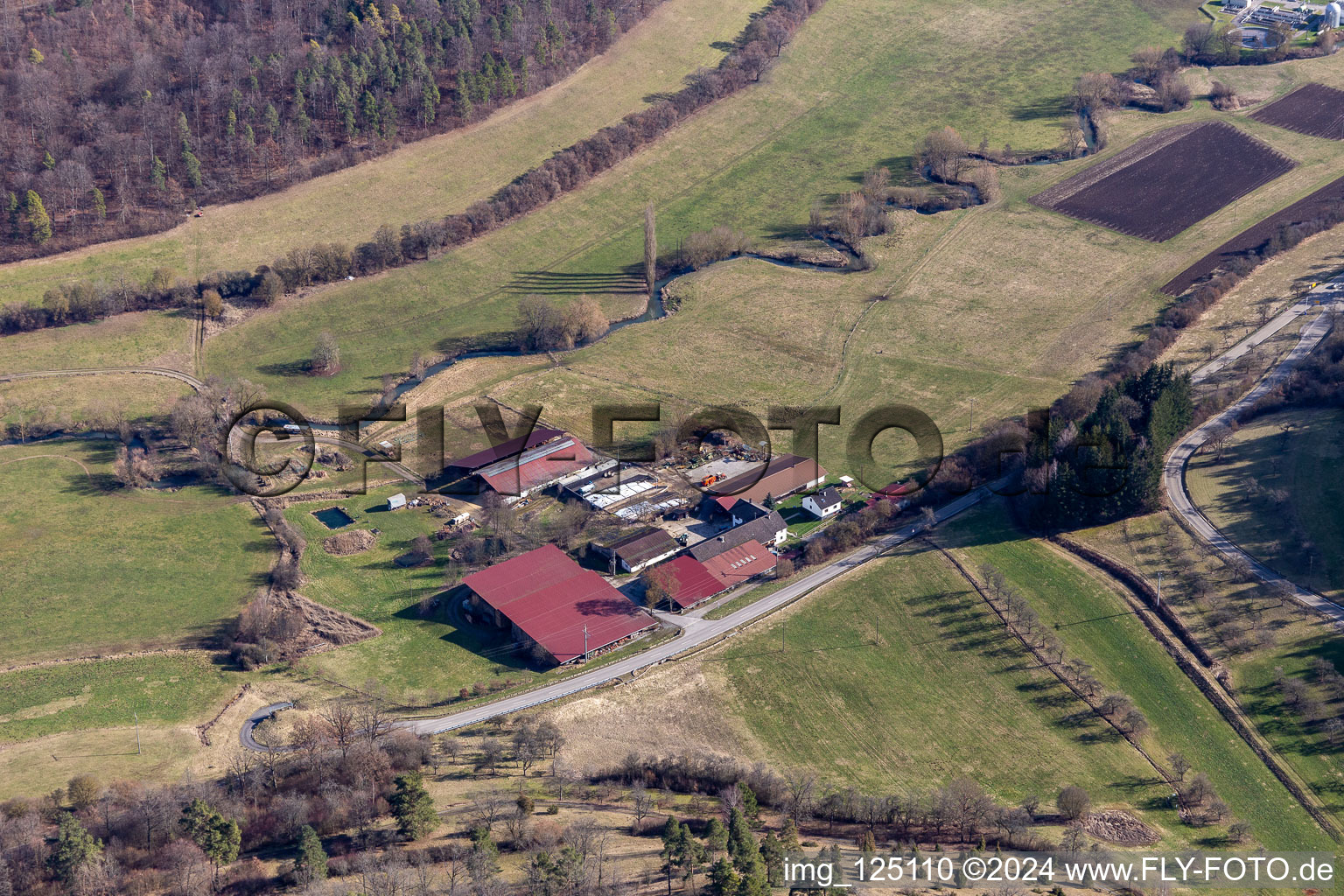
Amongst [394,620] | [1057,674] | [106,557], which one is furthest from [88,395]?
[1057,674]

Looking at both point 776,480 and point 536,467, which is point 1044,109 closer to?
point 776,480

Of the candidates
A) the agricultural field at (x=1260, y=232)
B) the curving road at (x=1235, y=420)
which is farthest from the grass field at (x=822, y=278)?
the curving road at (x=1235, y=420)

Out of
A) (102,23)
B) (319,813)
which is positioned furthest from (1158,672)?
(102,23)

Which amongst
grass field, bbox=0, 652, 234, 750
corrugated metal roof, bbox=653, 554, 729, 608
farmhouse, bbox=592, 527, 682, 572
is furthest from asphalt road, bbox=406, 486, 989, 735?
grass field, bbox=0, 652, 234, 750

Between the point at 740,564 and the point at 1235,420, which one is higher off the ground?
the point at 1235,420

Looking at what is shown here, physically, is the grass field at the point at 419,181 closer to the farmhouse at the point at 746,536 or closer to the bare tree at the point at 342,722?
the farmhouse at the point at 746,536

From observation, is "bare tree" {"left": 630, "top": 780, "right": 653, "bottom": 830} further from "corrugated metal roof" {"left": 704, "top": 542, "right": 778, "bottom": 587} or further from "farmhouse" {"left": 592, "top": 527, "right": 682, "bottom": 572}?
"farmhouse" {"left": 592, "top": 527, "right": 682, "bottom": 572}
